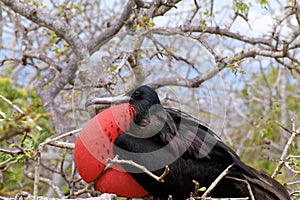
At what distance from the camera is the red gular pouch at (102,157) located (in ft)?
8.04

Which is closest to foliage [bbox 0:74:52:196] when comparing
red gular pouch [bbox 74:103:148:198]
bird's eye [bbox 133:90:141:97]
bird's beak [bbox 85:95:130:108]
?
red gular pouch [bbox 74:103:148:198]

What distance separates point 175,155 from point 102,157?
38cm

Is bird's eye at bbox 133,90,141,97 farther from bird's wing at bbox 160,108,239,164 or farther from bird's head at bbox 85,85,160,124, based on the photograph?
bird's wing at bbox 160,108,239,164

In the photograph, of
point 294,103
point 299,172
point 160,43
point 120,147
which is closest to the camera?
point 299,172

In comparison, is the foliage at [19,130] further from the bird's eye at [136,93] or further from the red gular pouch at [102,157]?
the bird's eye at [136,93]

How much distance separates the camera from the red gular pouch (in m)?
2.45

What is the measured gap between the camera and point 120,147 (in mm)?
2514

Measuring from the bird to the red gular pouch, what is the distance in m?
0.02

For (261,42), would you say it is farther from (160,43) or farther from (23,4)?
(23,4)

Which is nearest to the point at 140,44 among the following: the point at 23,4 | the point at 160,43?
the point at 160,43

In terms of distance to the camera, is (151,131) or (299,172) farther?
(151,131)

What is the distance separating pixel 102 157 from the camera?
8.08 feet

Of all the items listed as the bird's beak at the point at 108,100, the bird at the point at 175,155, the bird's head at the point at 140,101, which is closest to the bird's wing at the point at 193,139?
the bird at the point at 175,155

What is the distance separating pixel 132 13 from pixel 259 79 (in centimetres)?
372
